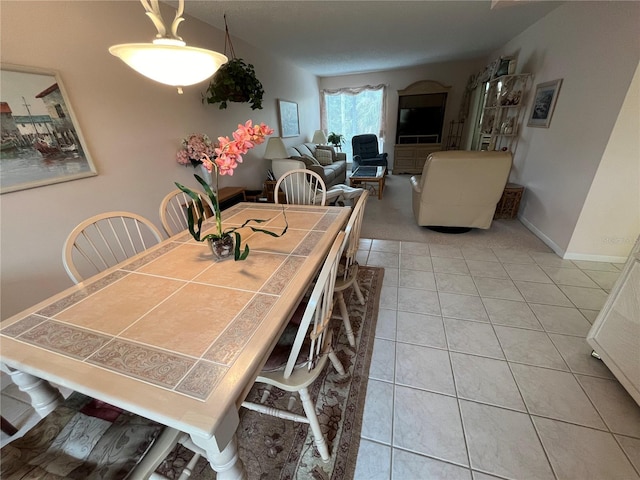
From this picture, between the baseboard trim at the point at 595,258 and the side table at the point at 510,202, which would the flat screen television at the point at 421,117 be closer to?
the side table at the point at 510,202

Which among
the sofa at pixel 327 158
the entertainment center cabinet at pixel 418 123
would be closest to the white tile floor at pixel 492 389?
the sofa at pixel 327 158

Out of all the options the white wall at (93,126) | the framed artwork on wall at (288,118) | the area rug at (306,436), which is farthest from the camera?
the framed artwork on wall at (288,118)

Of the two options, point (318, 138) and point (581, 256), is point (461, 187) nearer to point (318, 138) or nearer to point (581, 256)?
point (581, 256)

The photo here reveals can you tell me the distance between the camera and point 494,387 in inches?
52.3

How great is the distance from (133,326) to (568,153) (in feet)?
11.7

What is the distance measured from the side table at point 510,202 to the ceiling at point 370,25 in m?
1.89

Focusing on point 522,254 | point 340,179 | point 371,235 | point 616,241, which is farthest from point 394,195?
point 616,241

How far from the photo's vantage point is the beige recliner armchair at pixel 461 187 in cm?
254

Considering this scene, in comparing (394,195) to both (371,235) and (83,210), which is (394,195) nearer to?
(371,235)

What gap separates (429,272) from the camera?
233 cm

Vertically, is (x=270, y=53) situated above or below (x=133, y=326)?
above

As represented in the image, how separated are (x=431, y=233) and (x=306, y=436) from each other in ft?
8.45

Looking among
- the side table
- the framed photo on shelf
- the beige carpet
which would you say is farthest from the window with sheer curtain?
the side table

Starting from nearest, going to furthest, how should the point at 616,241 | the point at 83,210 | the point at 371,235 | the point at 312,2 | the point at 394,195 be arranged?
the point at 83,210, the point at 616,241, the point at 312,2, the point at 371,235, the point at 394,195
